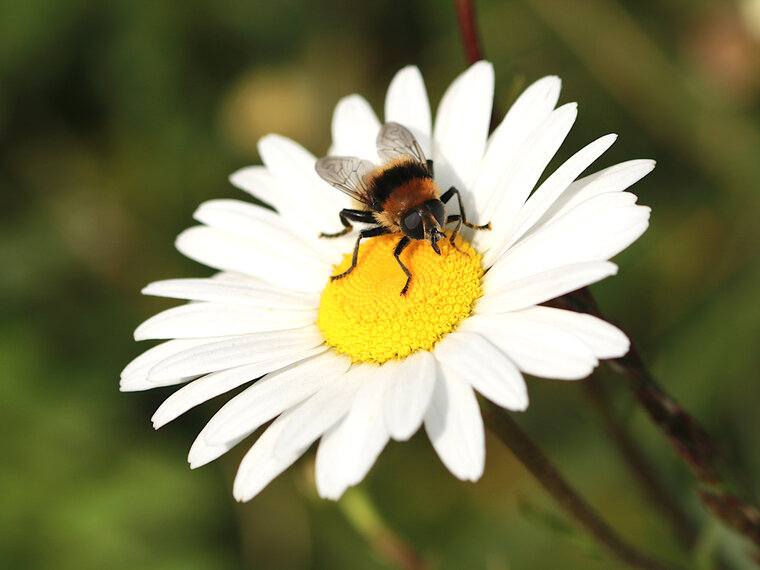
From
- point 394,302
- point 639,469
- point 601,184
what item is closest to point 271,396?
point 394,302

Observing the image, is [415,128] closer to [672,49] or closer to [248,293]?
[248,293]

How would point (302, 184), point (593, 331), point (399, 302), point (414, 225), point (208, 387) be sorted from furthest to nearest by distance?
point (302, 184), point (414, 225), point (399, 302), point (208, 387), point (593, 331)

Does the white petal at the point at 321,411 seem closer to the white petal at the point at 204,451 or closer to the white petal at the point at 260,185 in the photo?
the white petal at the point at 204,451

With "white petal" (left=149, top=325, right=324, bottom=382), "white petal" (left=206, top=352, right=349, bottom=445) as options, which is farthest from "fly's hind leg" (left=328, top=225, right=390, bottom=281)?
"white petal" (left=206, top=352, right=349, bottom=445)

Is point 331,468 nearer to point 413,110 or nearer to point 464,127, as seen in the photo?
point 464,127

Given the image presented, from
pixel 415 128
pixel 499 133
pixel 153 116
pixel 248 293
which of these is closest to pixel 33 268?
pixel 153 116

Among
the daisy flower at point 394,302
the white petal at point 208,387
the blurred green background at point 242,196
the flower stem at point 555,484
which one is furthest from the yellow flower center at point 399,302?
the blurred green background at point 242,196
